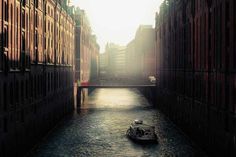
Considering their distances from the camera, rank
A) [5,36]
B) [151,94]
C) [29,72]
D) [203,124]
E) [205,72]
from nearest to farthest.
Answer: [5,36], [203,124], [205,72], [29,72], [151,94]

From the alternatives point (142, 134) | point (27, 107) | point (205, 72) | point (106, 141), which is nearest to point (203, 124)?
point (205, 72)

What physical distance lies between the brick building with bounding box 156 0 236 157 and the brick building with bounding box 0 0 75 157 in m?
22.9

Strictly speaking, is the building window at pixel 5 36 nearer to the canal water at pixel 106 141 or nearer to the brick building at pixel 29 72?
the brick building at pixel 29 72

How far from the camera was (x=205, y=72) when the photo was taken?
4531cm

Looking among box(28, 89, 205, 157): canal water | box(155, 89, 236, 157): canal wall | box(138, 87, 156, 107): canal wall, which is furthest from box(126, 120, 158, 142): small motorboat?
box(138, 87, 156, 107): canal wall

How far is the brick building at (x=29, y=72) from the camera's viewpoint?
35.5m

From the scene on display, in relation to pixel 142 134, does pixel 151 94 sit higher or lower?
higher

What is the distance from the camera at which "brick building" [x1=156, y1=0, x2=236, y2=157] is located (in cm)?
3481

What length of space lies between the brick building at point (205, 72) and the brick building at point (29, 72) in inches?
902

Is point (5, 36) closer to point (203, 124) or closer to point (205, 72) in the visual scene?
point (205, 72)

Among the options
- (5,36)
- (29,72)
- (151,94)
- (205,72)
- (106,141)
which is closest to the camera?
(5,36)

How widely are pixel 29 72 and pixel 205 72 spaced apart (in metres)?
23.9

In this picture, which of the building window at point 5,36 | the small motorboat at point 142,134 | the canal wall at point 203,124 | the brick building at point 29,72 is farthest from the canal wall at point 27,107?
the canal wall at point 203,124

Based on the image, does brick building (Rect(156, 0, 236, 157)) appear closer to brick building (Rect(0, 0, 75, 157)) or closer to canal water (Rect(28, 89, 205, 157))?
canal water (Rect(28, 89, 205, 157))
